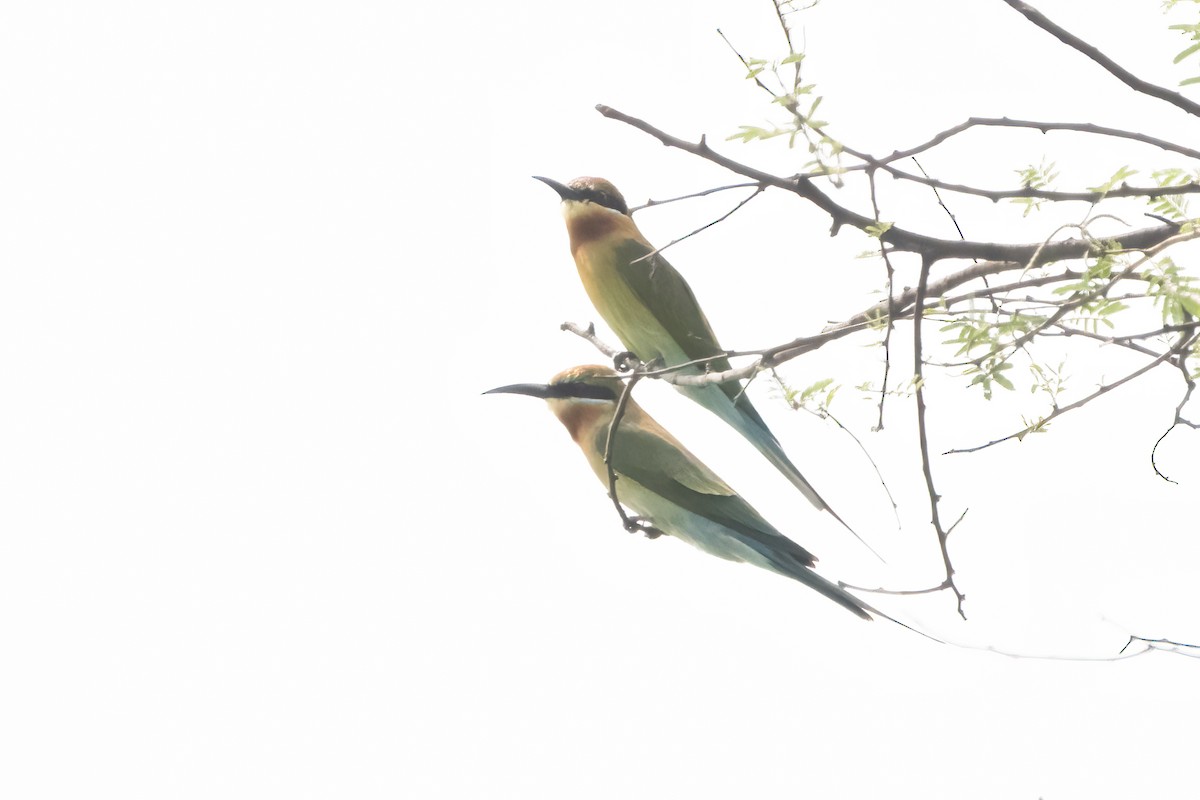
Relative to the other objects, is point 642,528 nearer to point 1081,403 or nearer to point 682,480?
point 682,480

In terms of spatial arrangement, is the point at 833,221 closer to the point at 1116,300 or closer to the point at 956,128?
the point at 956,128

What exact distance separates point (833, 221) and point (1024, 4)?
24 cm

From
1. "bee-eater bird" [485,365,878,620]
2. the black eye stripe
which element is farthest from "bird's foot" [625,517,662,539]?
the black eye stripe

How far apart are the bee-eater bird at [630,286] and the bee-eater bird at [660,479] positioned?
0.41 feet

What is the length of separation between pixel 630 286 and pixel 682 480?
15.8 inches

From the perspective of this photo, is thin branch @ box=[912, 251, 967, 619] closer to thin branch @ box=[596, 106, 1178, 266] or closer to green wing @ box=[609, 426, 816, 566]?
thin branch @ box=[596, 106, 1178, 266]

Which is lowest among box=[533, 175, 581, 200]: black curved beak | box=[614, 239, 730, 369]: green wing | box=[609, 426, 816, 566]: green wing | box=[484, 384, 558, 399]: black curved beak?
box=[609, 426, 816, 566]: green wing

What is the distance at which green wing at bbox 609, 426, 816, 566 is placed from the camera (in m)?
2.23

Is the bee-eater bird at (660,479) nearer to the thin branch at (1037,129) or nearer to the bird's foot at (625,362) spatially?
the bird's foot at (625,362)

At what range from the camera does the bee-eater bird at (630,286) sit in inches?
96.3

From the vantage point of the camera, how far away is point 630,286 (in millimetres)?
2488

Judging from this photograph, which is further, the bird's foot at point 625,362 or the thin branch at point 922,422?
the bird's foot at point 625,362

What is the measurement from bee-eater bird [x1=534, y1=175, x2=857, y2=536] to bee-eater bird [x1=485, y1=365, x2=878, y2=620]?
0.41ft

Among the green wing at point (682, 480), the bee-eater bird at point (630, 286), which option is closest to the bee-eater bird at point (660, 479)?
the green wing at point (682, 480)
